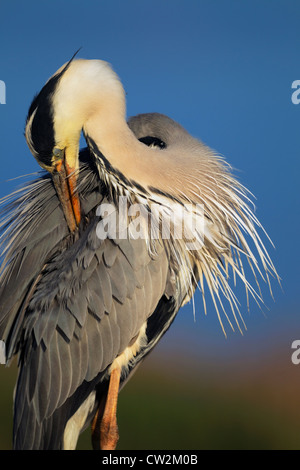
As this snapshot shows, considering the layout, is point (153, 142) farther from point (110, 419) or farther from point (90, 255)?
point (110, 419)

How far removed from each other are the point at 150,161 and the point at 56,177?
41cm

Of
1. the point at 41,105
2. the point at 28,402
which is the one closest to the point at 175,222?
the point at 41,105

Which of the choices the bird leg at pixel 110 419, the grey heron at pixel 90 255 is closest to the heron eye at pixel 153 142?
the grey heron at pixel 90 255

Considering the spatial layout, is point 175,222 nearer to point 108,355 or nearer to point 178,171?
point 178,171

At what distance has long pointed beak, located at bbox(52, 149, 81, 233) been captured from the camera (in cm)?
360

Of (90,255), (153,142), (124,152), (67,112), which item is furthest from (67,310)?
(153,142)

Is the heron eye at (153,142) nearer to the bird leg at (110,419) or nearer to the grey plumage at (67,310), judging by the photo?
the grey plumage at (67,310)

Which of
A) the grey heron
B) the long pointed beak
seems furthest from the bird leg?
the long pointed beak

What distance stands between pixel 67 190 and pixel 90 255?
0.33 metres

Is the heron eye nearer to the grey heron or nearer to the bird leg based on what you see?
the grey heron

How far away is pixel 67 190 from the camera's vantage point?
3.62m

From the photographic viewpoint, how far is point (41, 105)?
3494mm

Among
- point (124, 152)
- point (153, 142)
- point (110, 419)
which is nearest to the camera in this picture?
point (124, 152)

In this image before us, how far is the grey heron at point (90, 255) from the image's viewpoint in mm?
3457
